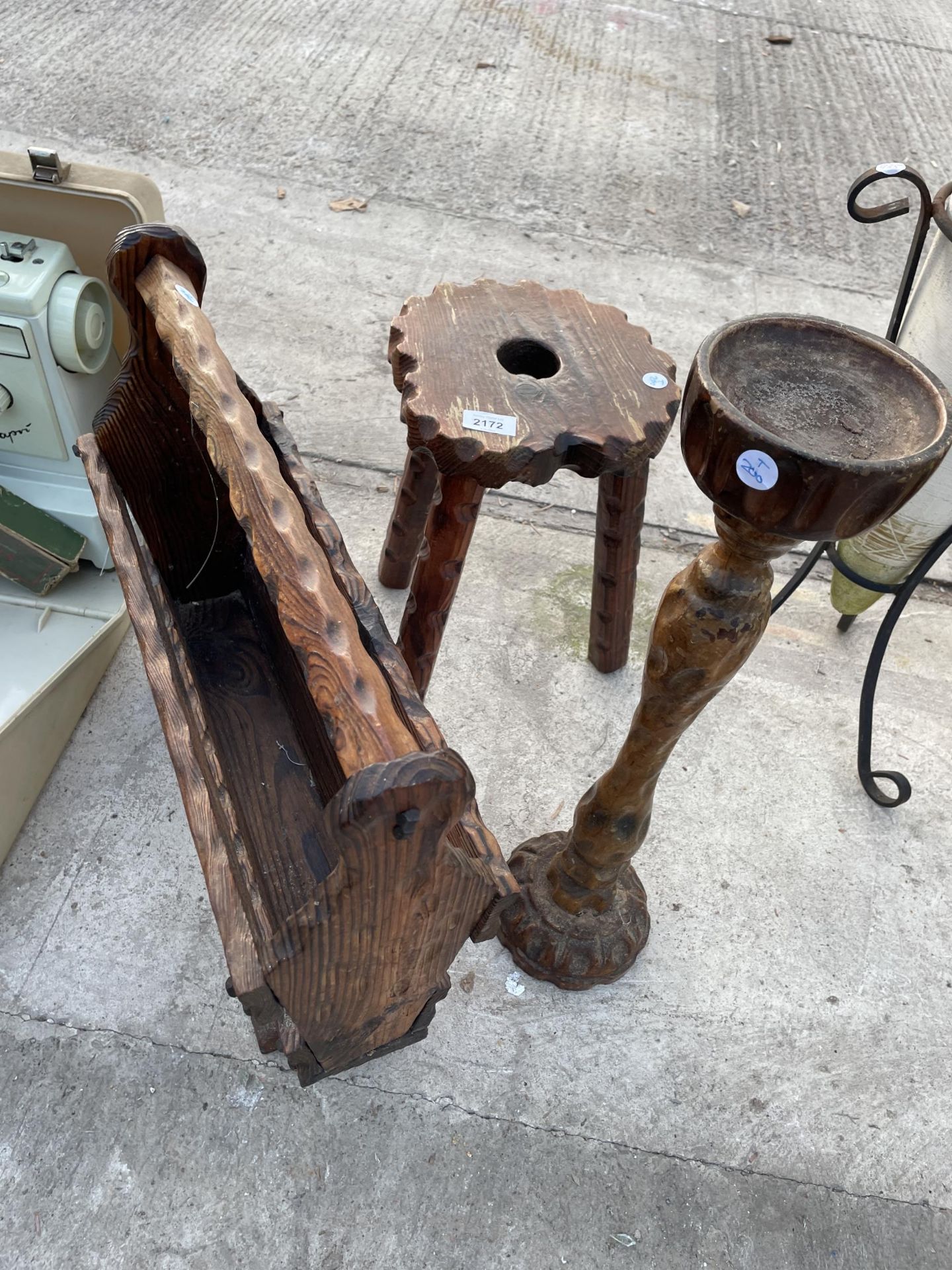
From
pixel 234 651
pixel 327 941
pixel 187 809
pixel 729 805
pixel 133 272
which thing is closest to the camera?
pixel 327 941

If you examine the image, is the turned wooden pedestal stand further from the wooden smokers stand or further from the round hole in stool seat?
the round hole in stool seat

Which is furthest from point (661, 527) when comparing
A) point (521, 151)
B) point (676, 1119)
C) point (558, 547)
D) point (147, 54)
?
point (147, 54)

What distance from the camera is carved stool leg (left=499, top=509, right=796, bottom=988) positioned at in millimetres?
1103

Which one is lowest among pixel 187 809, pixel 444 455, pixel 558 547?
pixel 558 547

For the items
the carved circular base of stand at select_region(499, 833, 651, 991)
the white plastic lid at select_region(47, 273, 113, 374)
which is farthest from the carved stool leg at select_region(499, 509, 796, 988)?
the white plastic lid at select_region(47, 273, 113, 374)

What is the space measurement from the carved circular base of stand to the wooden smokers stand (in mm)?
340

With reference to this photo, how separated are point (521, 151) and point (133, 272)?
3077 millimetres

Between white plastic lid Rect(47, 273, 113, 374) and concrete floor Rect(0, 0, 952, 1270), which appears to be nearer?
concrete floor Rect(0, 0, 952, 1270)

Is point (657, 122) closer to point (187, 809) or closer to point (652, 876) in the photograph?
point (652, 876)

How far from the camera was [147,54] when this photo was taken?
4230 mm

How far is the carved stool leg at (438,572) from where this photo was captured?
158 centimetres

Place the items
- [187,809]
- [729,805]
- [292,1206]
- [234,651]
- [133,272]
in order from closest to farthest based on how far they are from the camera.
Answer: [187,809] → [292,1206] → [133,272] → [234,651] → [729,805]

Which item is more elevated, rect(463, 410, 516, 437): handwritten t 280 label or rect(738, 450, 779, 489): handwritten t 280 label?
rect(738, 450, 779, 489): handwritten t 280 label

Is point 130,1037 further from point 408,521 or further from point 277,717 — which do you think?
point 408,521
